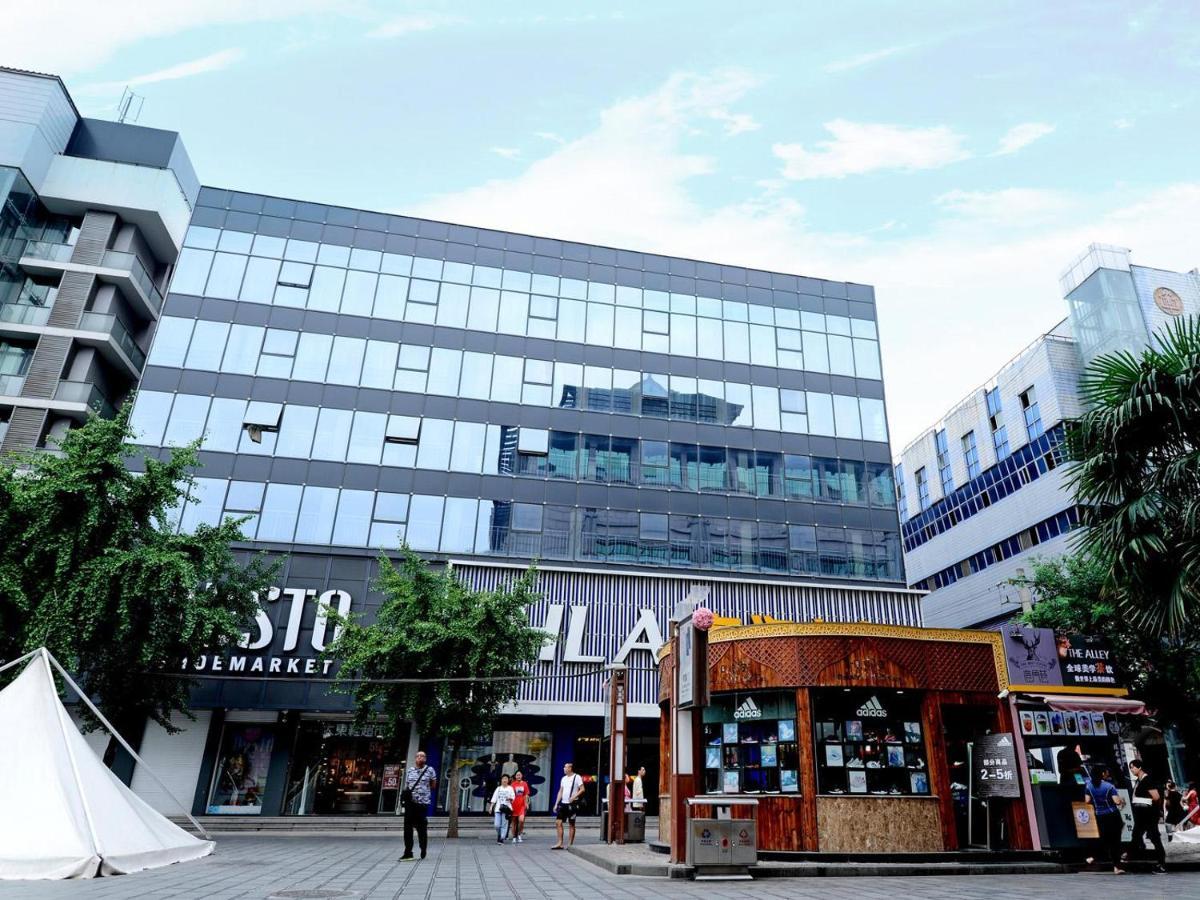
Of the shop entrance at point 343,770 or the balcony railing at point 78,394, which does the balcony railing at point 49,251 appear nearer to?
the balcony railing at point 78,394

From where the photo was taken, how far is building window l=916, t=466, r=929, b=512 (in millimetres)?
56219

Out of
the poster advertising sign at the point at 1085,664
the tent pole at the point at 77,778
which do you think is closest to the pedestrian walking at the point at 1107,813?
Result: the poster advertising sign at the point at 1085,664

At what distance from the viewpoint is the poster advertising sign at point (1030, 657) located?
1552cm

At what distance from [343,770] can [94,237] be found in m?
24.9

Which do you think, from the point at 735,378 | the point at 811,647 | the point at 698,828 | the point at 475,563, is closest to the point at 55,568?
the point at 475,563

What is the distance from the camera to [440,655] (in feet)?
67.7

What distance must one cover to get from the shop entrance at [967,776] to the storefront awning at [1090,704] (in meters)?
1.14

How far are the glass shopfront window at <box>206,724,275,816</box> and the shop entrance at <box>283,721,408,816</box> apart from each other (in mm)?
952

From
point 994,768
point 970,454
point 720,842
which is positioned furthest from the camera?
point 970,454

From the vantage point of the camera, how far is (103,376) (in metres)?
32.2

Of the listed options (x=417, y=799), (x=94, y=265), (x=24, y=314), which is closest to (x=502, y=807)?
(x=417, y=799)

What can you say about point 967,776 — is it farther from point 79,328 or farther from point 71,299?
point 71,299

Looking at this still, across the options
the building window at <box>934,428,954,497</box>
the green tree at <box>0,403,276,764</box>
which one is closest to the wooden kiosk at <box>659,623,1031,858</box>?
the green tree at <box>0,403,276,764</box>

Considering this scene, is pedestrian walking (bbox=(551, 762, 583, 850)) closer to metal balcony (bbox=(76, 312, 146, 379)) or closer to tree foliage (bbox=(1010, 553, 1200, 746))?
tree foliage (bbox=(1010, 553, 1200, 746))
